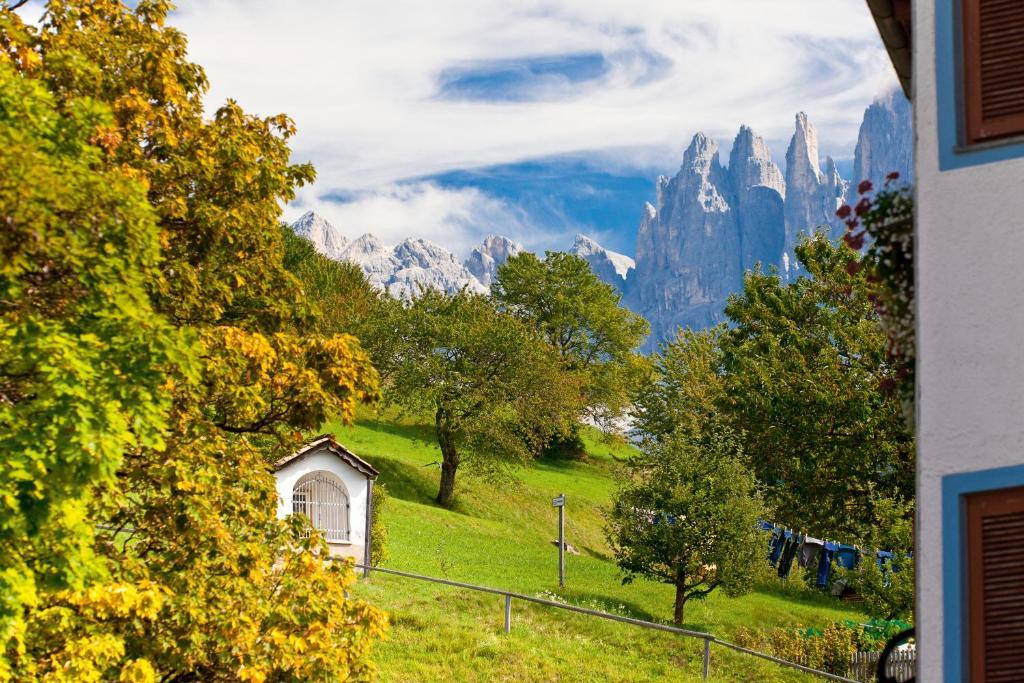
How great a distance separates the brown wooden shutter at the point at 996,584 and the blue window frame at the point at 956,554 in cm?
5

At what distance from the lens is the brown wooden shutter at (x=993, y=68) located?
7.07 m

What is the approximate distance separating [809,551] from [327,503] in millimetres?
23464

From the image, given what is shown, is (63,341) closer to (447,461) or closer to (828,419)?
(828,419)

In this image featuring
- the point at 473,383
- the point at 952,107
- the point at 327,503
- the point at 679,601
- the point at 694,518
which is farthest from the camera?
the point at 473,383

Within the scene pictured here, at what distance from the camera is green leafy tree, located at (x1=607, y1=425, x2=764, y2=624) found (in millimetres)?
32281

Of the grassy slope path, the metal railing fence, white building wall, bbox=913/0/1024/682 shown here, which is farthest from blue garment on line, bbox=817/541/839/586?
white building wall, bbox=913/0/1024/682

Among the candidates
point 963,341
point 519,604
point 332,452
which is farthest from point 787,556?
point 963,341

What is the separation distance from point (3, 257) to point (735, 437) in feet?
92.4

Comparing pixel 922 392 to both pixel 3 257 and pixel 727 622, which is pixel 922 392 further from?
pixel 727 622

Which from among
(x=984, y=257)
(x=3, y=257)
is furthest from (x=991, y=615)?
(x=3, y=257)

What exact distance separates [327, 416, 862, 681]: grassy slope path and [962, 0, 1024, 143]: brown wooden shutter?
1900 cm

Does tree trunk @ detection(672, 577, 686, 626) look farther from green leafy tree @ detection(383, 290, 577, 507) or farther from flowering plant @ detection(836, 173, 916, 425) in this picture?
flowering plant @ detection(836, 173, 916, 425)

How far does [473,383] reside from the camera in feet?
169

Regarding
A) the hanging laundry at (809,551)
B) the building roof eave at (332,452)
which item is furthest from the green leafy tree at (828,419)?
the building roof eave at (332,452)
